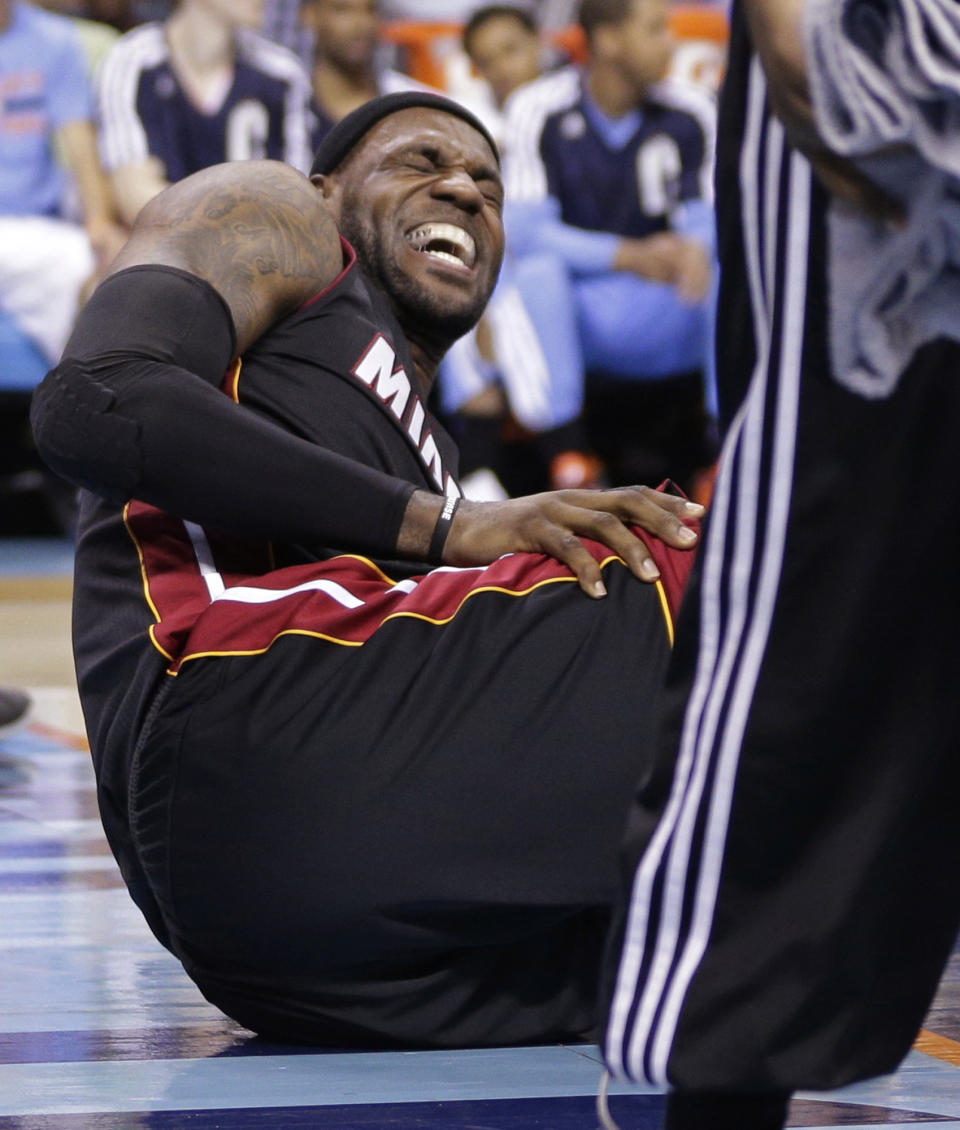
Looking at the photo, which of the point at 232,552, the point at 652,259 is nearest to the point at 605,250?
the point at 652,259

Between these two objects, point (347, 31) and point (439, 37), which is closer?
point (347, 31)

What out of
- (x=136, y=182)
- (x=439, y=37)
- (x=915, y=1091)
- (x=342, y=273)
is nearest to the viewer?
(x=915, y=1091)

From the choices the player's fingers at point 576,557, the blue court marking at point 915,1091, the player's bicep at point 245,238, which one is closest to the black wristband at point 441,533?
the player's fingers at point 576,557

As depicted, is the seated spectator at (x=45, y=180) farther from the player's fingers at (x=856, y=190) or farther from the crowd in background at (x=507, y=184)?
the player's fingers at (x=856, y=190)

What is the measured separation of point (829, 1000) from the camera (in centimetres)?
119

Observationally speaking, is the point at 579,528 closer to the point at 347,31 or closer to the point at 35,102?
the point at 347,31

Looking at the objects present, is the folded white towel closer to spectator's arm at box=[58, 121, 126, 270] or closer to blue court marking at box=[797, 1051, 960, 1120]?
blue court marking at box=[797, 1051, 960, 1120]

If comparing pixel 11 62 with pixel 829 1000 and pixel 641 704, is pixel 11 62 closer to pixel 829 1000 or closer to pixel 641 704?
pixel 641 704

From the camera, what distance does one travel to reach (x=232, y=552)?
6.35ft

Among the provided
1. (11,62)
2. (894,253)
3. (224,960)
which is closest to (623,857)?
(894,253)

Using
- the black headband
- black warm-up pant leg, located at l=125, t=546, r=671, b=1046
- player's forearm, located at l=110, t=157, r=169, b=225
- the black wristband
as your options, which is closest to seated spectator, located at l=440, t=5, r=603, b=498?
player's forearm, located at l=110, t=157, r=169, b=225

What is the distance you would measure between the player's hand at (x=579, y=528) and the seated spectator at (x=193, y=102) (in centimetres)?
517

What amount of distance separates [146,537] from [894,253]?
3.30 feet

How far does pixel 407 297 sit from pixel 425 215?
0.37ft
